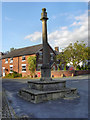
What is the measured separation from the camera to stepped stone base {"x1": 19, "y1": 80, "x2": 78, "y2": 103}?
7.02 m

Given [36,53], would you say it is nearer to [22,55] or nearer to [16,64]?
[22,55]

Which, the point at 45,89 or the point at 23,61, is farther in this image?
the point at 23,61

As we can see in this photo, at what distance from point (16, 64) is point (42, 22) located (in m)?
26.5

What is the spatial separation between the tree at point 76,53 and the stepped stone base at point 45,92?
23.5 metres

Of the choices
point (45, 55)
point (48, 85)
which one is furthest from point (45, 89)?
point (45, 55)

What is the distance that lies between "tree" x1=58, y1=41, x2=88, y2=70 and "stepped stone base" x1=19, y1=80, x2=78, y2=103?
23.5 m

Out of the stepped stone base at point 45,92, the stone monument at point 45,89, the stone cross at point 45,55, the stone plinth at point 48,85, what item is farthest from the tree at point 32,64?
the stone plinth at point 48,85

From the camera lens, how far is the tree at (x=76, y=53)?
1209 inches

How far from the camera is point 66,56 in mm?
33031

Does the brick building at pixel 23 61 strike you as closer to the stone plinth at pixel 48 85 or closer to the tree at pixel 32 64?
the tree at pixel 32 64

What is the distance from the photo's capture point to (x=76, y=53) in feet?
104

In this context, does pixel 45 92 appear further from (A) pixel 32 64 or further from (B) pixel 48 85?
(A) pixel 32 64

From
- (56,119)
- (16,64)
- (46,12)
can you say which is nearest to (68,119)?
(56,119)

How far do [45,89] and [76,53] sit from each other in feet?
83.4
